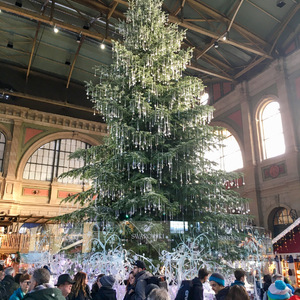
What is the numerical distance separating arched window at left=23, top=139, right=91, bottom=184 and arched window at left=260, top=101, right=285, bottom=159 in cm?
1048

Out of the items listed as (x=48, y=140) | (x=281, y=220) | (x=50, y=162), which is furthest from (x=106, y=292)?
(x=48, y=140)

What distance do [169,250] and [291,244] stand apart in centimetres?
666

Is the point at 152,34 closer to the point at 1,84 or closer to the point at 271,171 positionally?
the point at 271,171

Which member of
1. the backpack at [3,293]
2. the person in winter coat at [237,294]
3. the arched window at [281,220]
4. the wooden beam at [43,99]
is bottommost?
the backpack at [3,293]

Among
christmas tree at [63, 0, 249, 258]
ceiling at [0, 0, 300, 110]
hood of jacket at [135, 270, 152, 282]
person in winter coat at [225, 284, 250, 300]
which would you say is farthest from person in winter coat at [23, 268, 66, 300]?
ceiling at [0, 0, 300, 110]

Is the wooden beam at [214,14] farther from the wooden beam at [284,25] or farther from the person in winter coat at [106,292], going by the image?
the person in winter coat at [106,292]

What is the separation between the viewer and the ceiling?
41.0 feet

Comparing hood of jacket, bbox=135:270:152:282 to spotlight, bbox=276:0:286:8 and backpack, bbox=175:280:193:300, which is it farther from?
spotlight, bbox=276:0:286:8

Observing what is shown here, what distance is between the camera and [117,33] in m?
14.5

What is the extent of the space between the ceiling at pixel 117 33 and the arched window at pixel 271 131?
2.24 meters

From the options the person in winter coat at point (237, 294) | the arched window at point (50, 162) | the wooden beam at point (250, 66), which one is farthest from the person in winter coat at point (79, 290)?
the arched window at point (50, 162)

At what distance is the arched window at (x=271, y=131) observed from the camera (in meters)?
14.0

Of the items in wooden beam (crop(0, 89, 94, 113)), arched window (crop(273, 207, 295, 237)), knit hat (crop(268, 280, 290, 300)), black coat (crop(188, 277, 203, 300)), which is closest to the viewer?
knit hat (crop(268, 280, 290, 300))

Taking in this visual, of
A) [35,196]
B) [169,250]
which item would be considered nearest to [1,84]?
[35,196]
